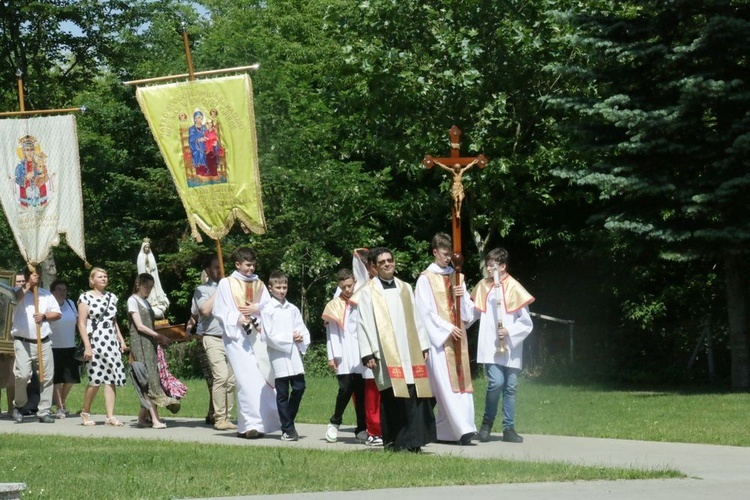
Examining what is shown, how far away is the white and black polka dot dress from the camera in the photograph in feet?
51.3

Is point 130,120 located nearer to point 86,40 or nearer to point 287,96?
point 86,40

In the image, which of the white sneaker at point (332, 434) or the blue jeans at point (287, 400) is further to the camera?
the blue jeans at point (287, 400)

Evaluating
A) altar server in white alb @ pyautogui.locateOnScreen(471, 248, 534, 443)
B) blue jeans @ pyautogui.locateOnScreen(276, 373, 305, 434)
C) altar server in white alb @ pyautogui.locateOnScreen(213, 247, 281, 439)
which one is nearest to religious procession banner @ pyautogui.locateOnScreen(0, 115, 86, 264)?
altar server in white alb @ pyautogui.locateOnScreen(213, 247, 281, 439)

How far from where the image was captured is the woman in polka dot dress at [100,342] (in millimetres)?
15609

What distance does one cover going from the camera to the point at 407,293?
41.0 feet

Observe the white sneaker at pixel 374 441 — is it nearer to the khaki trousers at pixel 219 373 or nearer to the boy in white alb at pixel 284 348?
the boy in white alb at pixel 284 348

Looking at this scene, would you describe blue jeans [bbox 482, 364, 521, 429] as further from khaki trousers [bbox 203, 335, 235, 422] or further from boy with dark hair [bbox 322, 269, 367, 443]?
khaki trousers [bbox 203, 335, 235, 422]

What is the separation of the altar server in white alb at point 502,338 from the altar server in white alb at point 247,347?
2.27m

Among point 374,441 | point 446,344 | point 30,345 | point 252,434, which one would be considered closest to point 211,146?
point 252,434

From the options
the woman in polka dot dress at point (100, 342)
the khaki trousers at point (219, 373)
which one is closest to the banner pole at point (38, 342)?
the woman in polka dot dress at point (100, 342)

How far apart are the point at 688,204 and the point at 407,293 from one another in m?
10.1

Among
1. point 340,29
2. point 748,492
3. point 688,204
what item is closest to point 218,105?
point 748,492

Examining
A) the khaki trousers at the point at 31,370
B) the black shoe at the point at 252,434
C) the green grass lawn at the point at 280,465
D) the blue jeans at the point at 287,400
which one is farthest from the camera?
the khaki trousers at the point at 31,370

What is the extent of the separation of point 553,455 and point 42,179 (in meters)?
7.59
